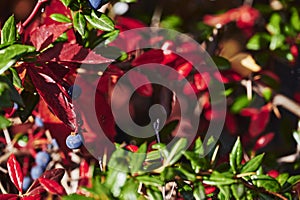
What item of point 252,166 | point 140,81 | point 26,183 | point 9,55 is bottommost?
point 26,183

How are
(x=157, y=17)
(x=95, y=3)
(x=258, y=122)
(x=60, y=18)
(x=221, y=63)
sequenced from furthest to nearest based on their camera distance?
(x=157, y=17) → (x=258, y=122) → (x=221, y=63) → (x=60, y=18) → (x=95, y=3)

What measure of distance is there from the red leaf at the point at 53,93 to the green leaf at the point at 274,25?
0.72 m

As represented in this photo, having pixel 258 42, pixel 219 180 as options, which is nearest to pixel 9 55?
pixel 219 180

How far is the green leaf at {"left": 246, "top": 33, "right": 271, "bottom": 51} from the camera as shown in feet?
4.56

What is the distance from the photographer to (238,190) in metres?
0.75

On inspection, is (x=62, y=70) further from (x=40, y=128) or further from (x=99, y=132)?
(x=40, y=128)

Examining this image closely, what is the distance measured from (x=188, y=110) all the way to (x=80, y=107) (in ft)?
1.19

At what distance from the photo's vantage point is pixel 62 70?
2.88 ft

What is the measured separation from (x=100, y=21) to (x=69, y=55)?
0.07 m

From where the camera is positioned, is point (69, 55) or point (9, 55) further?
point (69, 55)

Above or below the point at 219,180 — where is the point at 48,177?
below

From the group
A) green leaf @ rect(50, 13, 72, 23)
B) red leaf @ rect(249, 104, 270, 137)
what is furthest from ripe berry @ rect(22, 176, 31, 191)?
red leaf @ rect(249, 104, 270, 137)

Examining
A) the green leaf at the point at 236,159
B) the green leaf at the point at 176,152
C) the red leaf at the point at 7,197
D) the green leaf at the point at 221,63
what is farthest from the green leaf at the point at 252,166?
the green leaf at the point at 221,63

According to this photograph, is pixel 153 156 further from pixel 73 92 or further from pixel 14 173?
pixel 14 173
